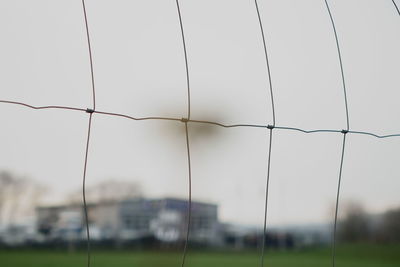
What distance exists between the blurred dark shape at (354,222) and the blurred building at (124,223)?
6478 millimetres

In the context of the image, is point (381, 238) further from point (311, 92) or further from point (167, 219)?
point (311, 92)

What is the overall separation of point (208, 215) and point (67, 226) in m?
6.97

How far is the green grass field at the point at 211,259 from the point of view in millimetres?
14148

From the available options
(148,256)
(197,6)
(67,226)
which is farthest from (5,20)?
(67,226)

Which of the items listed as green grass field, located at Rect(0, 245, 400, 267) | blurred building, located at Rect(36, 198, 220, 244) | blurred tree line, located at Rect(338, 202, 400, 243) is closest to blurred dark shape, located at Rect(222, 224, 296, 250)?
blurred building, located at Rect(36, 198, 220, 244)

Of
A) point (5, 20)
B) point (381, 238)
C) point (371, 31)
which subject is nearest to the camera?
point (5, 20)

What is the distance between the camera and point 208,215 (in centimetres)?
2138

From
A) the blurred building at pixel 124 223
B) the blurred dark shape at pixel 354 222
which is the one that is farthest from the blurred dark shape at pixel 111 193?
the blurred dark shape at pixel 354 222

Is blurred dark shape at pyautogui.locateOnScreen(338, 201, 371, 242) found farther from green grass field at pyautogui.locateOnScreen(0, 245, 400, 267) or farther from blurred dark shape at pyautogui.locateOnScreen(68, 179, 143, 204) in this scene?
blurred dark shape at pyautogui.locateOnScreen(68, 179, 143, 204)

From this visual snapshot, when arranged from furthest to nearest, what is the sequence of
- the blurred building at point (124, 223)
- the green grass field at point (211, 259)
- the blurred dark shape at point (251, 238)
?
1. the blurred dark shape at point (251, 238)
2. the blurred building at point (124, 223)
3. the green grass field at point (211, 259)

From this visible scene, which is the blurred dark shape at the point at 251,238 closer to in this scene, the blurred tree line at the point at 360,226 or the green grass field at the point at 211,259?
the green grass field at the point at 211,259

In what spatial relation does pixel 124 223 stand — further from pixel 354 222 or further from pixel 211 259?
pixel 354 222

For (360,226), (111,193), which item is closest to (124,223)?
(111,193)

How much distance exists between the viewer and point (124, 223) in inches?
906
